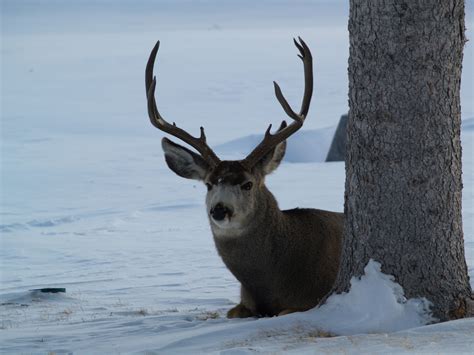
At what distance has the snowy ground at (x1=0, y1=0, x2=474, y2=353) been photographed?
6.18 metres

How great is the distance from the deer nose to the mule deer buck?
1.7 inches

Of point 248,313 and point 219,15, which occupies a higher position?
point 219,15

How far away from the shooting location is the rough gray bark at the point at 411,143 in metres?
5.88

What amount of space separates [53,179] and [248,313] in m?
11.3

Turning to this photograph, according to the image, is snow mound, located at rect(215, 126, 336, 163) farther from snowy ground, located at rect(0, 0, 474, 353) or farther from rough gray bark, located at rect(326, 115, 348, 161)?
rough gray bark, located at rect(326, 115, 348, 161)

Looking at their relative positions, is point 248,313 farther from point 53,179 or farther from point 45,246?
point 53,179

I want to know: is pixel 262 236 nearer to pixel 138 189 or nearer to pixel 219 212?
pixel 219 212

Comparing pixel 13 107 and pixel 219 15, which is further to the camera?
pixel 219 15

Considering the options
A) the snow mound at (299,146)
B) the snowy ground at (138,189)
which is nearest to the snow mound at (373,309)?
the snowy ground at (138,189)

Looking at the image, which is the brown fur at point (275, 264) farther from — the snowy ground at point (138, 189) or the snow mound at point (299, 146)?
the snow mound at point (299, 146)

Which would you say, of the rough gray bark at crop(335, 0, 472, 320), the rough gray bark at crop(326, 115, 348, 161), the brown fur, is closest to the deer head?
→ the brown fur

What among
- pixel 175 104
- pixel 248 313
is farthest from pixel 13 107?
pixel 248 313

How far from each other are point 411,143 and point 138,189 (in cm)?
1114

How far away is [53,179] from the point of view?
17.8 m
